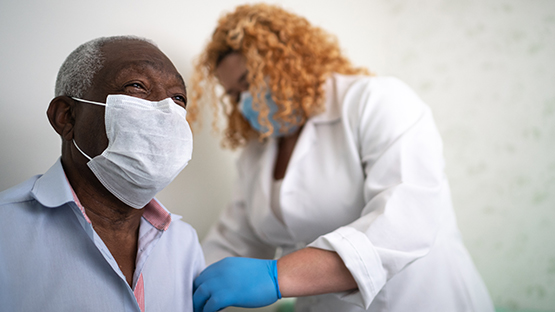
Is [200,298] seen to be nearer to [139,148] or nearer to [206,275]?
[206,275]

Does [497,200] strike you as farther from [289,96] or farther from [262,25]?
[262,25]

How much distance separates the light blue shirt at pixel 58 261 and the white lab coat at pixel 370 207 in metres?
0.42

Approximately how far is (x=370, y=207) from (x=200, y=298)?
47cm

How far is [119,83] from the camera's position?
647 millimetres

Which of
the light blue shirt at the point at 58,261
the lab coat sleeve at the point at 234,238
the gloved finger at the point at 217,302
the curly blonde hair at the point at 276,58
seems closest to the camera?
the light blue shirt at the point at 58,261

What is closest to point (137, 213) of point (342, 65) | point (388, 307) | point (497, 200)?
point (388, 307)

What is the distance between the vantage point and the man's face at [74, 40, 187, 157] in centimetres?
64

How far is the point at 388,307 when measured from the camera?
102 cm

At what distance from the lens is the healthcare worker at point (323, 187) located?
826mm

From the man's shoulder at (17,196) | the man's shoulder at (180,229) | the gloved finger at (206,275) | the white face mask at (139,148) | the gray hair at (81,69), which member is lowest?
the gloved finger at (206,275)

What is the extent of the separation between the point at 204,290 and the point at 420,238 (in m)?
0.53

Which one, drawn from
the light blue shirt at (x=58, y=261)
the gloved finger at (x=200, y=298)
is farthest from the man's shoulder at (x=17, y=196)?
the gloved finger at (x=200, y=298)

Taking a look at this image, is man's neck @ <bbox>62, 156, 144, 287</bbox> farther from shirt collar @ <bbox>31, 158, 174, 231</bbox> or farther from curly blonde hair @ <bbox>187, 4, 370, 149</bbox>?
curly blonde hair @ <bbox>187, 4, 370, 149</bbox>

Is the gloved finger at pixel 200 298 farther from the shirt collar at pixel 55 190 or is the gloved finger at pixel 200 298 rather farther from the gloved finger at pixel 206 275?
the shirt collar at pixel 55 190
